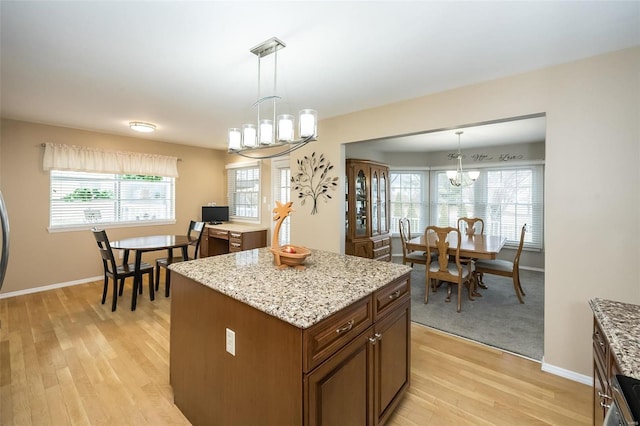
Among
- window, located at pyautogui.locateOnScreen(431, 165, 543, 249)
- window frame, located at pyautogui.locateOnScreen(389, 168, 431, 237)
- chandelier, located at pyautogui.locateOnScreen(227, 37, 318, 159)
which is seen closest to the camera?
chandelier, located at pyautogui.locateOnScreen(227, 37, 318, 159)

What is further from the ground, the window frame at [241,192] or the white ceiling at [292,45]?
the white ceiling at [292,45]

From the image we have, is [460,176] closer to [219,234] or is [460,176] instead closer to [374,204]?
[374,204]

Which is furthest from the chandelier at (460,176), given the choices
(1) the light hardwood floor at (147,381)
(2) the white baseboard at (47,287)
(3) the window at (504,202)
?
(2) the white baseboard at (47,287)

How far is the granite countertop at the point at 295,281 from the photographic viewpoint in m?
1.20

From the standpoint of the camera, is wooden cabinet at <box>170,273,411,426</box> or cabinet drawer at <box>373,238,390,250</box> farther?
cabinet drawer at <box>373,238,390,250</box>

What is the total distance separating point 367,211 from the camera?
15.8ft

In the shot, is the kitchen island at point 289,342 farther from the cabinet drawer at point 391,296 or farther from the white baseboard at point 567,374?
the white baseboard at point 567,374

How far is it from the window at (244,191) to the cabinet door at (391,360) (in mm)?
3974

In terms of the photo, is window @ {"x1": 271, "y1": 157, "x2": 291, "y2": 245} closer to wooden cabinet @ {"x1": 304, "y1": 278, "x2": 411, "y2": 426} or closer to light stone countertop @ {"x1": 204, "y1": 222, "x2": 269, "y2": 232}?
light stone countertop @ {"x1": 204, "y1": 222, "x2": 269, "y2": 232}

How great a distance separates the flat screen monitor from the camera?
552 centimetres

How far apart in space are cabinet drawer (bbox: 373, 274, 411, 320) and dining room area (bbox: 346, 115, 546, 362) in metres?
1.46

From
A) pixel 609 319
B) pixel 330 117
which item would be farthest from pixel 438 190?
pixel 609 319

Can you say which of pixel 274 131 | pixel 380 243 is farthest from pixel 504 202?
pixel 274 131

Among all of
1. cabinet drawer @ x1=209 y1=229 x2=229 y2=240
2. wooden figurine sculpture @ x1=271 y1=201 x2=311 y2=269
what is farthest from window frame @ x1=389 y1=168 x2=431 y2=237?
wooden figurine sculpture @ x1=271 y1=201 x2=311 y2=269
